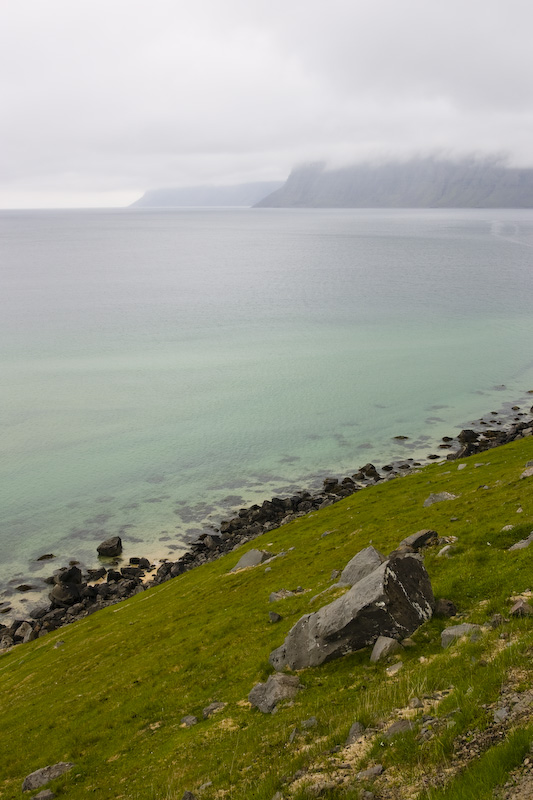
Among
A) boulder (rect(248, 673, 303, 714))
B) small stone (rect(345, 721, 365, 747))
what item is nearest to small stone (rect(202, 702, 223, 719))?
boulder (rect(248, 673, 303, 714))

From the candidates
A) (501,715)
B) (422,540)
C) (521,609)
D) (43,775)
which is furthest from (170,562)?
(501,715)

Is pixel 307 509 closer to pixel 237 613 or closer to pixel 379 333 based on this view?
pixel 237 613

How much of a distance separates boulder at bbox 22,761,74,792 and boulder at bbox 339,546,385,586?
47.2 ft

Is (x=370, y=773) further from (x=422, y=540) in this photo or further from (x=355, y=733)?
(x=422, y=540)

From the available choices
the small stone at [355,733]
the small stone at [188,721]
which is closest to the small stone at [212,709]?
the small stone at [188,721]

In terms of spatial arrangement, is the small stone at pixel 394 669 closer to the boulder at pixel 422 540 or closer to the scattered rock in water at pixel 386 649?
the scattered rock in water at pixel 386 649

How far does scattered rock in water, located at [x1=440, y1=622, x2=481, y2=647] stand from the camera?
19.4m

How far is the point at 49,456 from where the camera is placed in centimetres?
8131

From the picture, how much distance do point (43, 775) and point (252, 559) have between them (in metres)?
24.7

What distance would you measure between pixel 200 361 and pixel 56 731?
332 ft

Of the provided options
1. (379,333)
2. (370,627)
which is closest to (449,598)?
(370,627)

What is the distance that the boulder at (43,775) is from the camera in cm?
2256

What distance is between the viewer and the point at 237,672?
25.7 m

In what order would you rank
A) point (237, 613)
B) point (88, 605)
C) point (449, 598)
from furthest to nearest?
1. point (88, 605)
2. point (237, 613)
3. point (449, 598)
